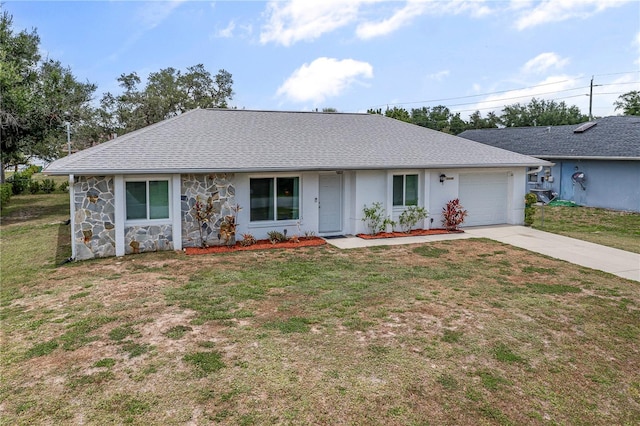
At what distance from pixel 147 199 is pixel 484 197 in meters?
11.6

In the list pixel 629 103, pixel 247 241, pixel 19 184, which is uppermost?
pixel 629 103

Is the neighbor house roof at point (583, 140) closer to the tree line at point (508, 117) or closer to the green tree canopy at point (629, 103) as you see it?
the tree line at point (508, 117)

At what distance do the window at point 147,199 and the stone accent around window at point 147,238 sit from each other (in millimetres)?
302

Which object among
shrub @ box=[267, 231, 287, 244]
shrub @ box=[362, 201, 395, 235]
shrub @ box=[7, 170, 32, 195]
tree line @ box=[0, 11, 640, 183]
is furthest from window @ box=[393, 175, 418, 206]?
shrub @ box=[7, 170, 32, 195]

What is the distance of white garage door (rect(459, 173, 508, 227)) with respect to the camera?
52.5 feet

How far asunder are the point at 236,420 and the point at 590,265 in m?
9.81

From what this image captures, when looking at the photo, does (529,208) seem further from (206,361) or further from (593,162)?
(206,361)

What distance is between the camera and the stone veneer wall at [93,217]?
36.5ft

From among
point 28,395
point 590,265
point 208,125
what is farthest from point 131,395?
point 208,125

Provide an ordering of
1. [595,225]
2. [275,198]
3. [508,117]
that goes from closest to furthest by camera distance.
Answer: [275,198] < [595,225] < [508,117]

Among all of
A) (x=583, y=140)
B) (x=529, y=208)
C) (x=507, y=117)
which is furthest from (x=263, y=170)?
(x=507, y=117)

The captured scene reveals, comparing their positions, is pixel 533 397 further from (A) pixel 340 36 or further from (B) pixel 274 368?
(A) pixel 340 36

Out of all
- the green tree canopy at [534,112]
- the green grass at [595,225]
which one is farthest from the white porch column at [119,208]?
the green tree canopy at [534,112]

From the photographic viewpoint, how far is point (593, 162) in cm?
2266
